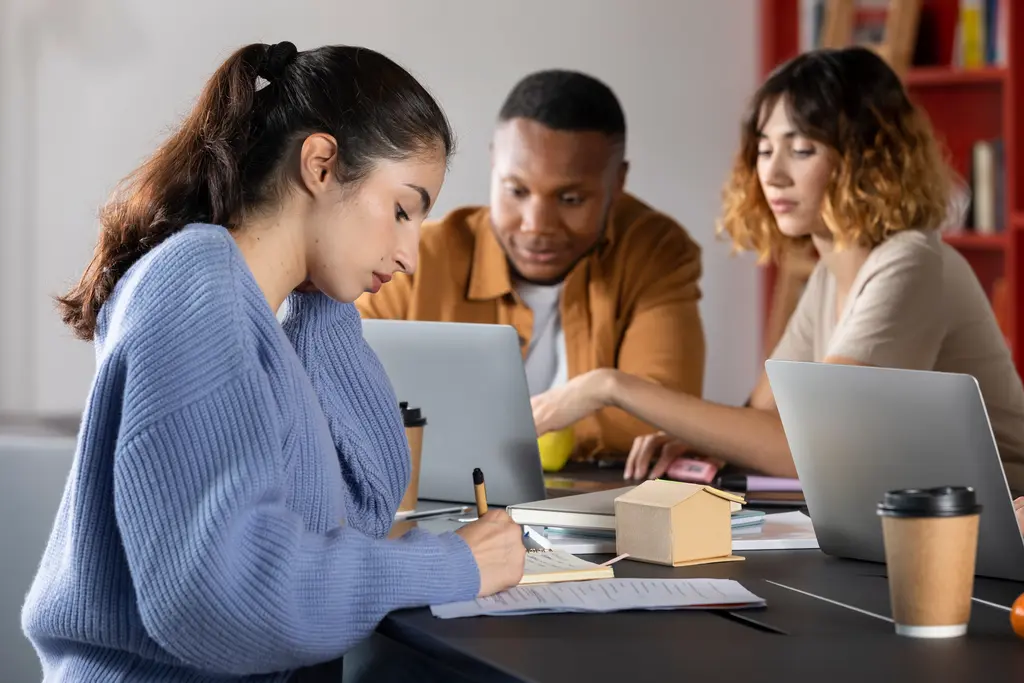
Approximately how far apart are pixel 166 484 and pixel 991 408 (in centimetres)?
144

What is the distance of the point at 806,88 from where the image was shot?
2205 millimetres

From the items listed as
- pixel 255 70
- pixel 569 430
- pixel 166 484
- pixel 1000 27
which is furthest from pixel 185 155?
pixel 1000 27

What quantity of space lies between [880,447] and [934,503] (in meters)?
0.25

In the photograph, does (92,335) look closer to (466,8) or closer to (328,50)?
(328,50)

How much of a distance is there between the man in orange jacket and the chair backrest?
2.67 feet

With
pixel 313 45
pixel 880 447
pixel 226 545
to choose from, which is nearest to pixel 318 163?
pixel 226 545

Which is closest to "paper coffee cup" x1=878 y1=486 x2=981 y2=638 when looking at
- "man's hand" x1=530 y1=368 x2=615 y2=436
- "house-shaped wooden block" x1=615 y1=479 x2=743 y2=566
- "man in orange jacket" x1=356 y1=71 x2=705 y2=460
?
"house-shaped wooden block" x1=615 y1=479 x2=743 y2=566

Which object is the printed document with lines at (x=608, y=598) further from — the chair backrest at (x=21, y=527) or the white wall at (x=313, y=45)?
the white wall at (x=313, y=45)

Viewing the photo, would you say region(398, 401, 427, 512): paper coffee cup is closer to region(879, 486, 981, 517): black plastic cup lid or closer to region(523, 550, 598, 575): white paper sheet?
region(523, 550, 598, 575): white paper sheet

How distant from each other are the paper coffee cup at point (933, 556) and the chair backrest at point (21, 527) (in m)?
1.23

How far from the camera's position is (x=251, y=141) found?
1264 mm

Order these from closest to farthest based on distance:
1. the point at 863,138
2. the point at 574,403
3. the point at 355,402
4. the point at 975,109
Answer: the point at 355,402 → the point at 574,403 → the point at 863,138 → the point at 975,109

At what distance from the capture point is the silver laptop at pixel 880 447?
119 centimetres

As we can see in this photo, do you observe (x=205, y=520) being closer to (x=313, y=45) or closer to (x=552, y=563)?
(x=552, y=563)
